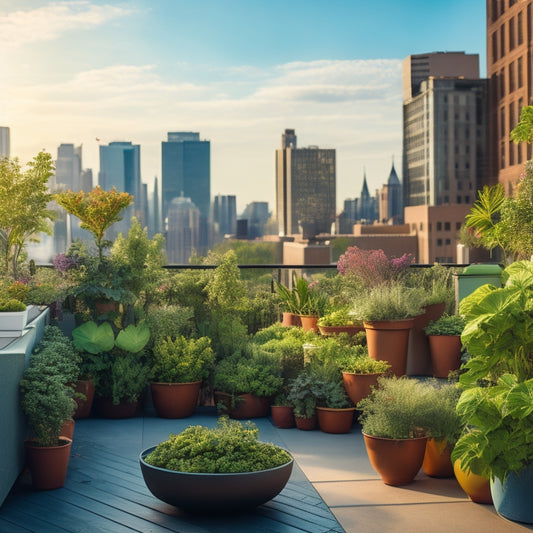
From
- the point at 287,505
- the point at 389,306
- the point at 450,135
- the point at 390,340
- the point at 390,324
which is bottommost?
the point at 287,505

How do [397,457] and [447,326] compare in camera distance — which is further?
[447,326]

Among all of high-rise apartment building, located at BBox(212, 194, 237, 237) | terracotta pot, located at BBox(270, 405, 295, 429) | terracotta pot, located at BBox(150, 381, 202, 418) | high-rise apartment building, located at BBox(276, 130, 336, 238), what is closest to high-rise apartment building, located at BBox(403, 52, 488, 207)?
high-rise apartment building, located at BBox(276, 130, 336, 238)

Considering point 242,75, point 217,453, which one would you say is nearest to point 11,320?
point 217,453

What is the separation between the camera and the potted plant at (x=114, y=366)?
6.86m

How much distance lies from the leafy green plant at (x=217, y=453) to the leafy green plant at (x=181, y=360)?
8.01 ft

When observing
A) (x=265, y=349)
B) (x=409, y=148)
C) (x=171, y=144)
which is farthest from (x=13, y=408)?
(x=171, y=144)

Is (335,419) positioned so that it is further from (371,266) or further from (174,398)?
(371,266)

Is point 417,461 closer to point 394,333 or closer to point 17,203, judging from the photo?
point 394,333

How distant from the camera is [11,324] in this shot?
5105 millimetres

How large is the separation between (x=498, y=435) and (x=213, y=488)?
4.95 ft

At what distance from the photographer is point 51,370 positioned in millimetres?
4887

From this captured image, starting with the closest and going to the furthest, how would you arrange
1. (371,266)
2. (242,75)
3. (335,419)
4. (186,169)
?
(335,419), (371,266), (242,75), (186,169)

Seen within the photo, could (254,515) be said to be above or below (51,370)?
below

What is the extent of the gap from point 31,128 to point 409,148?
6901 centimetres
